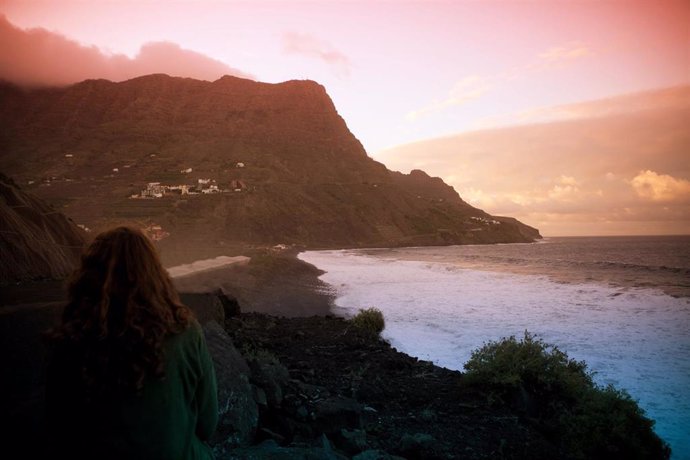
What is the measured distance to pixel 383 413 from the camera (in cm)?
670

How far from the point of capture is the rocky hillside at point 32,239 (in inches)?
225

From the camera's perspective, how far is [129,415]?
181cm

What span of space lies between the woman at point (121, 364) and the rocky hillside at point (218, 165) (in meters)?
57.8

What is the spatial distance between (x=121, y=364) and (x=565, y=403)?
729cm

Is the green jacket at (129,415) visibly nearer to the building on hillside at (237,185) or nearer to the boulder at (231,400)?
the boulder at (231,400)

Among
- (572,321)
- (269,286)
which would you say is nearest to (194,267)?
(269,286)

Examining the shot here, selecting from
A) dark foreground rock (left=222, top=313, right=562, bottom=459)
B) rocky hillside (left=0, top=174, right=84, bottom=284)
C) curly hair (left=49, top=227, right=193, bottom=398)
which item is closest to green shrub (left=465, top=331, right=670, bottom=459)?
dark foreground rock (left=222, top=313, right=562, bottom=459)

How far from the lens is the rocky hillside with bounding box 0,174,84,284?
5.72 metres

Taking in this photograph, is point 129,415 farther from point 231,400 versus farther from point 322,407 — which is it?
point 322,407

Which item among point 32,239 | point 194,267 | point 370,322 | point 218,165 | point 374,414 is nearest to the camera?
point 32,239

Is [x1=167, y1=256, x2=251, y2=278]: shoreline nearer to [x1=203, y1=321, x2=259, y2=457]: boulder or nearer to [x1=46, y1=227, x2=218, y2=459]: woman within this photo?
[x1=203, y1=321, x2=259, y2=457]: boulder

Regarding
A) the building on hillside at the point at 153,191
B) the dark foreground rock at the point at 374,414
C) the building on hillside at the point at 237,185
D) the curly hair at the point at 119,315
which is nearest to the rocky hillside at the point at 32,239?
the dark foreground rock at the point at 374,414

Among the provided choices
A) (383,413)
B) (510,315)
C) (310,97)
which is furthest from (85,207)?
(310,97)

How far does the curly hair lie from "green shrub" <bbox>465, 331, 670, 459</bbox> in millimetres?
6007
